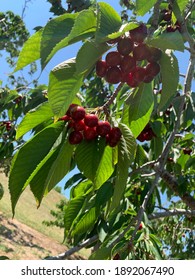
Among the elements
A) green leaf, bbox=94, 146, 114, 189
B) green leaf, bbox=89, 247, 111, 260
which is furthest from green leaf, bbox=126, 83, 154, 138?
green leaf, bbox=89, 247, 111, 260

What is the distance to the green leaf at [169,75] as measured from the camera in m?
1.00

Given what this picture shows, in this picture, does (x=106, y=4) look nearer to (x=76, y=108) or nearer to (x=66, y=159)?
(x=76, y=108)

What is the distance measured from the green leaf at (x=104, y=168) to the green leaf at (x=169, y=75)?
10.9 inches

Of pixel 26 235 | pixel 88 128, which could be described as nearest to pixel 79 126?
pixel 88 128

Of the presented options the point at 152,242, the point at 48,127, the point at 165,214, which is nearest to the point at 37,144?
the point at 48,127

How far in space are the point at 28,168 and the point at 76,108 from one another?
21cm

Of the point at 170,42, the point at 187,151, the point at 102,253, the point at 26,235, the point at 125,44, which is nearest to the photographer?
the point at 170,42

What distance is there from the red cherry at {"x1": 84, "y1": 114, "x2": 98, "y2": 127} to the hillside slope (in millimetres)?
10142

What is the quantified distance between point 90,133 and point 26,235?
1509 centimetres

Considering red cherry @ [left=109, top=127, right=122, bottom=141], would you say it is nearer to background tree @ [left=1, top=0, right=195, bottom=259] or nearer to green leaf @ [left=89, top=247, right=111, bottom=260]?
background tree @ [left=1, top=0, right=195, bottom=259]

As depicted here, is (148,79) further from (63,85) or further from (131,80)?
(63,85)

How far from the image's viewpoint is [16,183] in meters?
1.09

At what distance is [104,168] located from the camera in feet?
4.09

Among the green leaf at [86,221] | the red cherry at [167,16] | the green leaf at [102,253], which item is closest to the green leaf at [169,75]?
the green leaf at [102,253]
